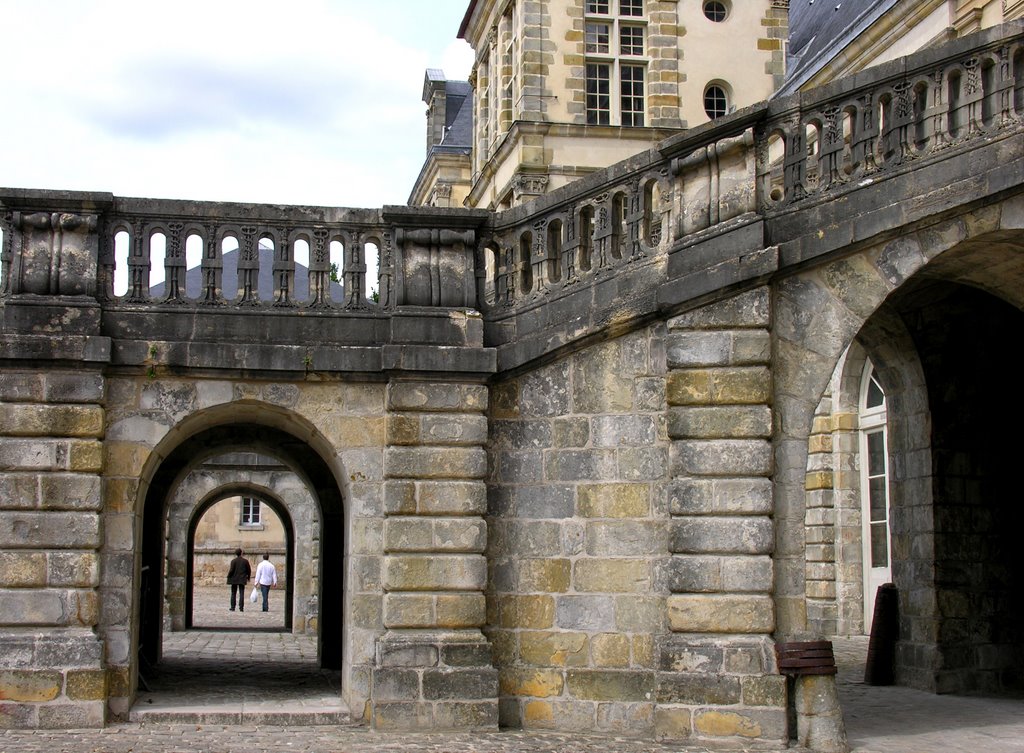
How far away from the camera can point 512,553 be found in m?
11.1

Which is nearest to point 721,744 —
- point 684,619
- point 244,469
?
point 684,619

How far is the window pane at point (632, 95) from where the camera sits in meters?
31.9

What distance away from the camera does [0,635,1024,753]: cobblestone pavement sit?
980 centimetres

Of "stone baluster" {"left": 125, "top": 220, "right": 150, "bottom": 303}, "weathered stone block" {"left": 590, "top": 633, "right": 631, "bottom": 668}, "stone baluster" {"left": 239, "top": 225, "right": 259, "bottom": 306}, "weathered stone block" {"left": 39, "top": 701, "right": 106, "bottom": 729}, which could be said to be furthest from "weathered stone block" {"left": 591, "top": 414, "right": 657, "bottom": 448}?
"weathered stone block" {"left": 39, "top": 701, "right": 106, "bottom": 729}

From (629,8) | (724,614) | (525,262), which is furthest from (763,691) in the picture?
(629,8)

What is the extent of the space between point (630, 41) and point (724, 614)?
78.3ft

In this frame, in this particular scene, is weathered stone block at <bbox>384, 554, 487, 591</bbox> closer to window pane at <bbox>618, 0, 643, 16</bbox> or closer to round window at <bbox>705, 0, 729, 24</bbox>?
window pane at <bbox>618, 0, 643, 16</bbox>

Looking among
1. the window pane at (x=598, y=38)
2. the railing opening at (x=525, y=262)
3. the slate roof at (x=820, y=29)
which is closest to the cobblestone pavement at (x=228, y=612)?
the railing opening at (x=525, y=262)

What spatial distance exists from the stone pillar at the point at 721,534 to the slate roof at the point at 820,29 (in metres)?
17.2

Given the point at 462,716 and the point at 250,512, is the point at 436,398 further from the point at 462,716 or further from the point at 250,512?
the point at 250,512

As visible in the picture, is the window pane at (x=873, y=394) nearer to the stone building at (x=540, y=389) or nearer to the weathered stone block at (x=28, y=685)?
the stone building at (x=540, y=389)

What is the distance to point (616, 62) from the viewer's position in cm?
3180

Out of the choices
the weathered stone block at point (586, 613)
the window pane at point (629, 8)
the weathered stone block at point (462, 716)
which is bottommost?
the weathered stone block at point (462, 716)

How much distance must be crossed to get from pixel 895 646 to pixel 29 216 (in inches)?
340
